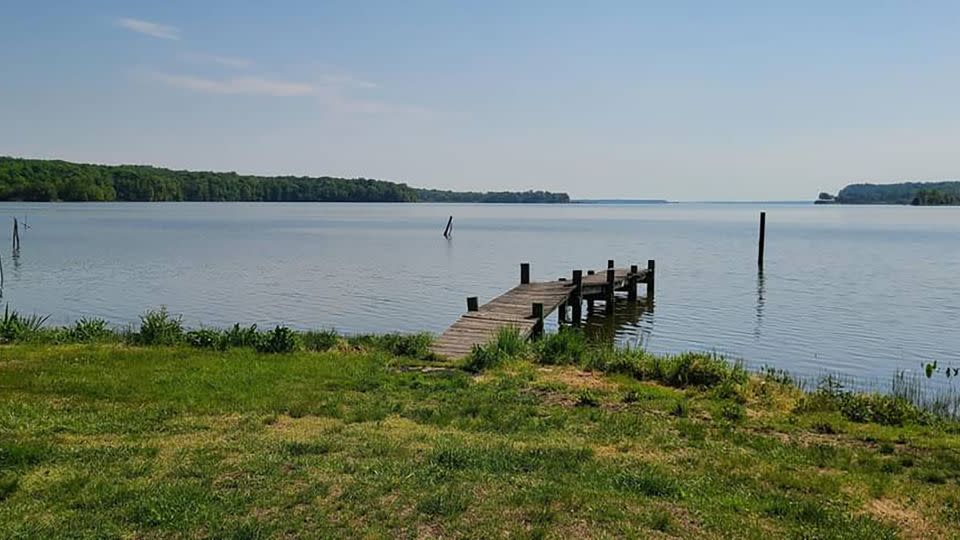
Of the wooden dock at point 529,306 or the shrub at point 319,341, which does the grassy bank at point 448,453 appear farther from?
the wooden dock at point 529,306

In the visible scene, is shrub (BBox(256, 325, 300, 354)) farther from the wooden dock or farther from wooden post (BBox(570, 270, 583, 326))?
wooden post (BBox(570, 270, 583, 326))

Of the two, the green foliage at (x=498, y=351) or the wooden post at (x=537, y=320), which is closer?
the green foliage at (x=498, y=351)

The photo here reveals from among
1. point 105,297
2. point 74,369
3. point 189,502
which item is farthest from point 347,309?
point 189,502

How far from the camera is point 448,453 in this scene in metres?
7.35

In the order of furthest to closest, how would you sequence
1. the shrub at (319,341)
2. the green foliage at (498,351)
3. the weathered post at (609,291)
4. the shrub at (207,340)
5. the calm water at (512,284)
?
the weathered post at (609,291) → the calm water at (512,284) → the shrub at (319,341) → the shrub at (207,340) → the green foliage at (498,351)

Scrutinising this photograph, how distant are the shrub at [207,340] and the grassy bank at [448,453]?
1061 mm

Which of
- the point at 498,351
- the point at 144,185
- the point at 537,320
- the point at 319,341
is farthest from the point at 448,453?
the point at 144,185

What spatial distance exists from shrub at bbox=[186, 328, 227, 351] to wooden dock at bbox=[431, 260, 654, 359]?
3.75 meters

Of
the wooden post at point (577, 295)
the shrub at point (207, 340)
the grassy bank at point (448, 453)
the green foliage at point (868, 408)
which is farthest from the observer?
the wooden post at point (577, 295)

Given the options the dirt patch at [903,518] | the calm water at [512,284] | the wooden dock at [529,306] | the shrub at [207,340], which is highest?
the dirt patch at [903,518]

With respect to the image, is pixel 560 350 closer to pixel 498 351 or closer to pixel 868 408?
pixel 498 351

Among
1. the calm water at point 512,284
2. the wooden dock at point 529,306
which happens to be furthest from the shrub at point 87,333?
the calm water at point 512,284

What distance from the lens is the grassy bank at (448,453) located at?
19.1 ft

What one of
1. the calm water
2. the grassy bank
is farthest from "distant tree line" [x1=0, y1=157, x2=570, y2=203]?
the grassy bank
